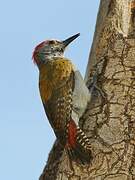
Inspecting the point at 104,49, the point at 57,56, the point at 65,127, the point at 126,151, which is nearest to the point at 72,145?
the point at 65,127

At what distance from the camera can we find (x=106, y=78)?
6285mm

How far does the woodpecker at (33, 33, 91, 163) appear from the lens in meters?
6.09

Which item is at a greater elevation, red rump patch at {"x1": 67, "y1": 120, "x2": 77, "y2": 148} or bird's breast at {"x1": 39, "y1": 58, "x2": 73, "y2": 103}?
bird's breast at {"x1": 39, "y1": 58, "x2": 73, "y2": 103}

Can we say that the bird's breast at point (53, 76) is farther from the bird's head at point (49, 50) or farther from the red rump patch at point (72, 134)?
the red rump patch at point (72, 134)

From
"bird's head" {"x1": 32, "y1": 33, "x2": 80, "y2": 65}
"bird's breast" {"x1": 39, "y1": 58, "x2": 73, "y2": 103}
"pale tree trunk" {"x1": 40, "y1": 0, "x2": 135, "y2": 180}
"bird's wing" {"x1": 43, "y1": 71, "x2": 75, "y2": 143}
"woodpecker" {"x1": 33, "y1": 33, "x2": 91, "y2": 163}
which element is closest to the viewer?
"pale tree trunk" {"x1": 40, "y1": 0, "x2": 135, "y2": 180}

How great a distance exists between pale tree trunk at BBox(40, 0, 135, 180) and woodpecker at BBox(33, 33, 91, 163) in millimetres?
79

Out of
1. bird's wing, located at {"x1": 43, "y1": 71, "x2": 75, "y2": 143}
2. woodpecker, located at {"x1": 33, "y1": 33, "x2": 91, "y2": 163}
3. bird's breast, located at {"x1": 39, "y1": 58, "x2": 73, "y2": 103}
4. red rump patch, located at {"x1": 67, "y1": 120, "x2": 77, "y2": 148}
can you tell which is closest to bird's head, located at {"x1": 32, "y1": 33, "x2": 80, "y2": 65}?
woodpecker, located at {"x1": 33, "y1": 33, "x2": 91, "y2": 163}

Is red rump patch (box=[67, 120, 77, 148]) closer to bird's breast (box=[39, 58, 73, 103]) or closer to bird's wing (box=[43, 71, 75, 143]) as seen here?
bird's wing (box=[43, 71, 75, 143])

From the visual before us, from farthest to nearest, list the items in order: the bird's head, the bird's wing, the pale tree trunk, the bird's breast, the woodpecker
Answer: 1. the bird's head
2. the bird's breast
3. the bird's wing
4. the woodpecker
5. the pale tree trunk

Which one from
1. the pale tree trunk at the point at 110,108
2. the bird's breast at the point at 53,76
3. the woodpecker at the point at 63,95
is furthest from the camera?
the bird's breast at the point at 53,76

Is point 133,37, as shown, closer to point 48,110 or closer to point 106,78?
point 106,78

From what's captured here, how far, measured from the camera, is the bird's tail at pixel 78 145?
5848 millimetres

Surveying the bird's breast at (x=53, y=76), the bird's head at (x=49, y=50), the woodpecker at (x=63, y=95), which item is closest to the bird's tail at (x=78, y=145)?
the woodpecker at (x=63, y=95)

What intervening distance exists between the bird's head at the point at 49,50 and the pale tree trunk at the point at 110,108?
1.95 ft
